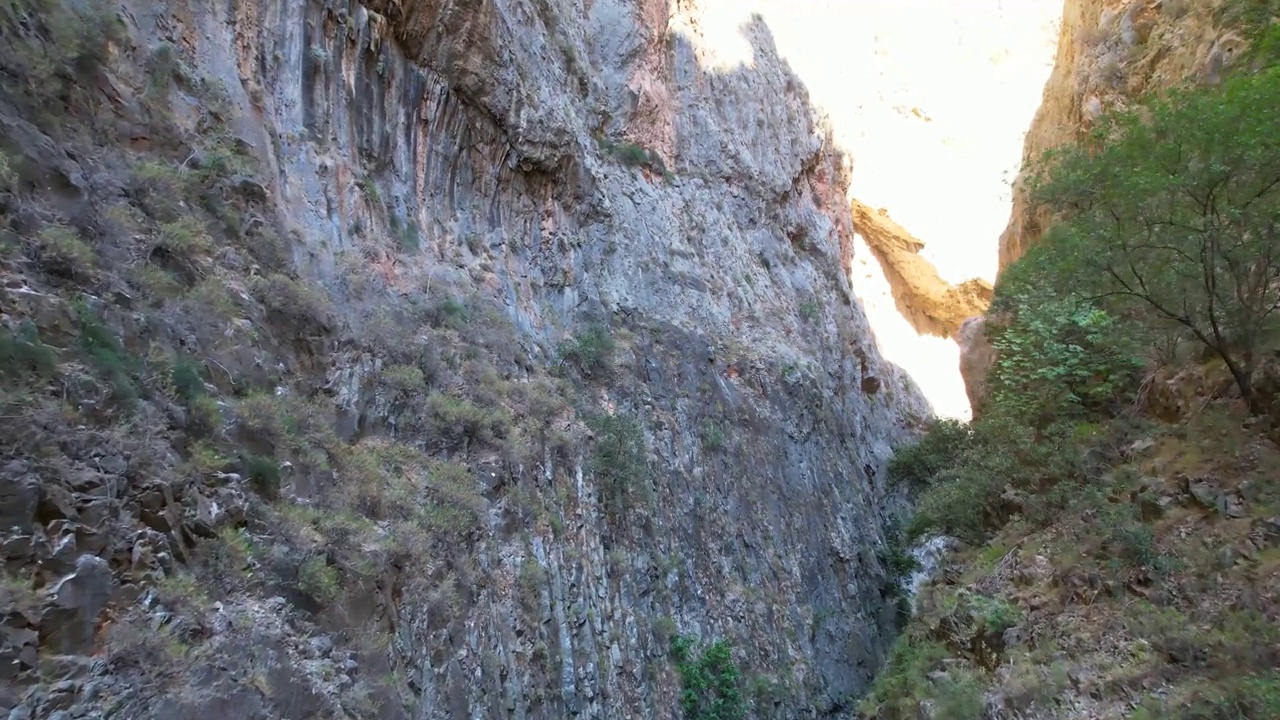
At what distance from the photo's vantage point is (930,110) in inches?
1727

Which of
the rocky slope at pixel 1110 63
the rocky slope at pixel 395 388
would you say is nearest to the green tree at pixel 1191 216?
the rocky slope at pixel 1110 63

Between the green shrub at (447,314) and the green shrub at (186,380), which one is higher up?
the green shrub at (447,314)

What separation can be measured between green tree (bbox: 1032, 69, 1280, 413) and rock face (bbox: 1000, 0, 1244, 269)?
2.41 meters

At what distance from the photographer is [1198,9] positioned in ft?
52.9

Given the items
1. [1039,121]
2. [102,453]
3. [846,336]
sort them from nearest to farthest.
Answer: [102,453], [1039,121], [846,336]

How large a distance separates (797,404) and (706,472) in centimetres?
538

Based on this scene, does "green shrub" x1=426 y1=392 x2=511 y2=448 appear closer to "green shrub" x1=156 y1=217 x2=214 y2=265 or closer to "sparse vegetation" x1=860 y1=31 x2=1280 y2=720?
"green shrub" x1=156 y1=217 x2=214 y2=265

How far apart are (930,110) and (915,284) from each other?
11450mm

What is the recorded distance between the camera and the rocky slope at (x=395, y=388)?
5672mm

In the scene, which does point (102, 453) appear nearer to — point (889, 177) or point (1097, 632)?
point (1097, 632)

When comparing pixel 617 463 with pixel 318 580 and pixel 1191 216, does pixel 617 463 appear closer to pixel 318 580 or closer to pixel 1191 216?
pixel 318 580

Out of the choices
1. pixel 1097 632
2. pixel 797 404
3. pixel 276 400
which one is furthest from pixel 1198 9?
pixel 276 400

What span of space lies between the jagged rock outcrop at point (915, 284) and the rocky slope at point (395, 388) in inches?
738

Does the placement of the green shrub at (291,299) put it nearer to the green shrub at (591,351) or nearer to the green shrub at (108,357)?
the green shrub at (108,357)
